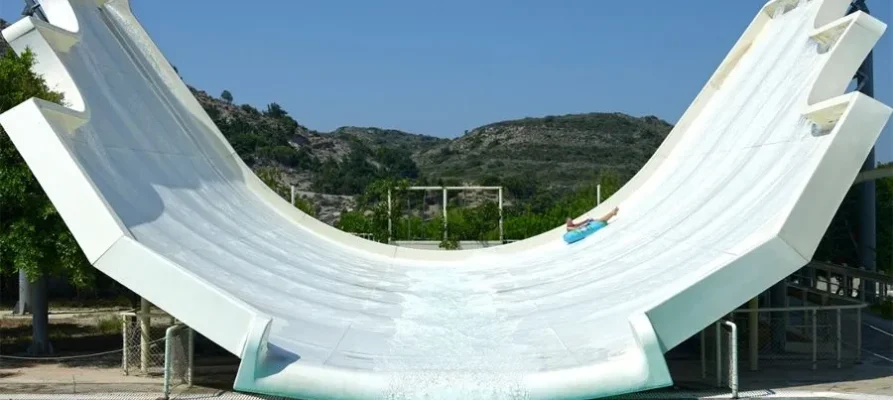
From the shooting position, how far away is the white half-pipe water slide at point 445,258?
29.8ft

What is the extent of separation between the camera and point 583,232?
16344 millimetres

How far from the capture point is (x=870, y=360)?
1298 cm

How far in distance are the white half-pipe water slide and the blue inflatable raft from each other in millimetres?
245

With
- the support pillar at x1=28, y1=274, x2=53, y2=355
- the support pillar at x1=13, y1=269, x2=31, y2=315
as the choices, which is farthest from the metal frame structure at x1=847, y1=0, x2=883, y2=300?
the support pillar at x1=13, y1=269, x2=31, y2=315

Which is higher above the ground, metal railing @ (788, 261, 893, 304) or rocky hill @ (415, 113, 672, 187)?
rocky hill @ (415, 113, 672, 187)

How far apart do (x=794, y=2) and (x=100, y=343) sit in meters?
11.8

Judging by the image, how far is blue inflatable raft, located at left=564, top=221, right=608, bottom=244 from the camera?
53.4ft

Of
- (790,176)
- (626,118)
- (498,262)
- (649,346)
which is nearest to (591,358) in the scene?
(649,346)

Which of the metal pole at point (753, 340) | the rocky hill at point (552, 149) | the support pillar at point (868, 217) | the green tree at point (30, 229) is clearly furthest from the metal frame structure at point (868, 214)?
the rocky hill at point (552, 149)

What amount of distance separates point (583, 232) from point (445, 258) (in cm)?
240

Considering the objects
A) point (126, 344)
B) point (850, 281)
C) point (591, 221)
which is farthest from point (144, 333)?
point (850, 281)

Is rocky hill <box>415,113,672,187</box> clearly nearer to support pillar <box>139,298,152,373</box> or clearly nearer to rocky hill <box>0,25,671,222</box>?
rocky hill <box>0,25,671,222</box>

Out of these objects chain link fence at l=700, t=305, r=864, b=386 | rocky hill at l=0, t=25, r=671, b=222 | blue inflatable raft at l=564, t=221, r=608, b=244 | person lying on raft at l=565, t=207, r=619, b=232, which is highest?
rocky hill at l=0, t=25, r=671, b=222

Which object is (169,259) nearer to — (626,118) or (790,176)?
(790,176)
